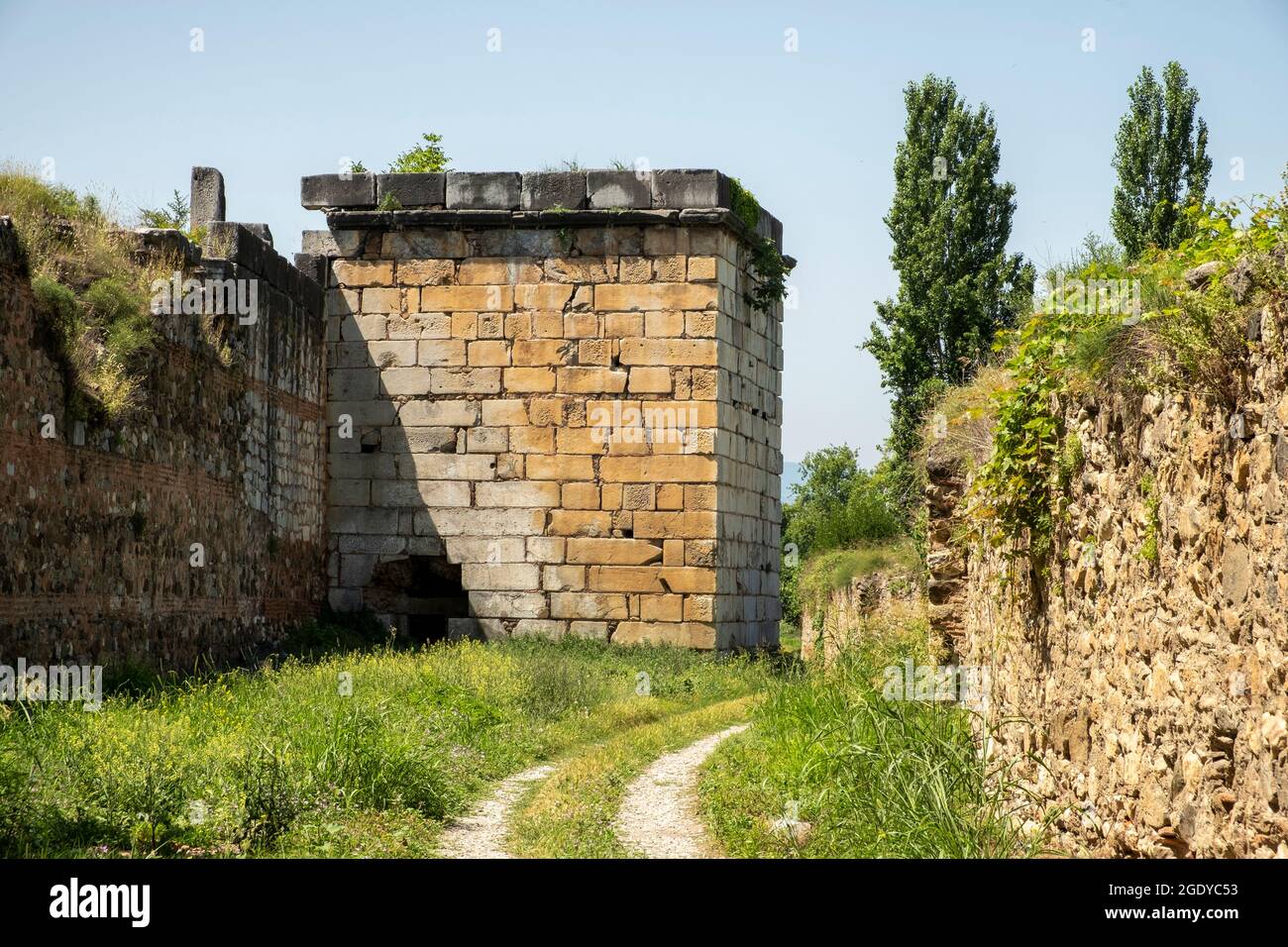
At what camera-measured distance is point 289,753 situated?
8344 millimetres

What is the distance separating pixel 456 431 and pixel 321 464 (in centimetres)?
174

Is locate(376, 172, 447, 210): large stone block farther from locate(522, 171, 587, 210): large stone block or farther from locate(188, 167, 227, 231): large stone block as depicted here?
locate(188, 167, 227, 231): large stone block

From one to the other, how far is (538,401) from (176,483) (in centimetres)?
508

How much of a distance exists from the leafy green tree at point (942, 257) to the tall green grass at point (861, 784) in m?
16.5

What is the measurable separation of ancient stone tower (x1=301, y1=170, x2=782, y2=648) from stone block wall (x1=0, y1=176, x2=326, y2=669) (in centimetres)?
67

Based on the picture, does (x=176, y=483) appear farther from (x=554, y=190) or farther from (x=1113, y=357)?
(x=1113, y=357)
